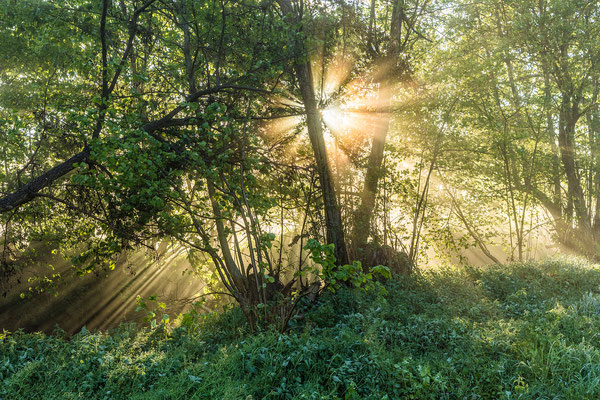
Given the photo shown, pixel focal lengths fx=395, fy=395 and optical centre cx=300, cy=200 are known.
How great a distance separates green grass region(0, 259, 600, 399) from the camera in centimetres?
427

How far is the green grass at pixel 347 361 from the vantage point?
14.0ft

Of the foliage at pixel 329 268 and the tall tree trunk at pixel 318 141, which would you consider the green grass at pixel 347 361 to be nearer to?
the foliage at pixel 329 268

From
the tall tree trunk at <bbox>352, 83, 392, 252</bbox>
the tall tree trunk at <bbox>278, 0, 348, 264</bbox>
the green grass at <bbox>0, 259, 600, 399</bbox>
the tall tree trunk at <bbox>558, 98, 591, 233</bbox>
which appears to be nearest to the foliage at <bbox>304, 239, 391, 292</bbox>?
the green grass at <bbox>0, 259, 600, 399</bbox>

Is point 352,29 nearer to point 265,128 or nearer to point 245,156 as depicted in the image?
point 265,128

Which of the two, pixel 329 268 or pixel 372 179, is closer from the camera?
pixel 329 268

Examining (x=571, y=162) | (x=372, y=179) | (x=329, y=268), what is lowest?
(x=329, y=268)

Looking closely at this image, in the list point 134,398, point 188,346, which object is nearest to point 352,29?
point 188,346

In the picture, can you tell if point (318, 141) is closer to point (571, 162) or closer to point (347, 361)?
point (347, 361)

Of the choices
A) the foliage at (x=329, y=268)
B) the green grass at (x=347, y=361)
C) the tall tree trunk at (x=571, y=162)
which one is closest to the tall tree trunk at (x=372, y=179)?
the green grass at (x=347, y=361)

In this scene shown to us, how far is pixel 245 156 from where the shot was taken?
19.8ft

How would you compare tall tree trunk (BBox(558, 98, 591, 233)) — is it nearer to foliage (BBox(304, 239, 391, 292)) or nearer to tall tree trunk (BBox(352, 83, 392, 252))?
tall tree trunk (BBox(352, 83, 392, 252))

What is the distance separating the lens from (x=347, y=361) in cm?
460

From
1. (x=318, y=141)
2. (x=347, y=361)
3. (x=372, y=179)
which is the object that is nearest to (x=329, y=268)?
(x=347, y=361)

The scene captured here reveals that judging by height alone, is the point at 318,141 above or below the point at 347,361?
above
